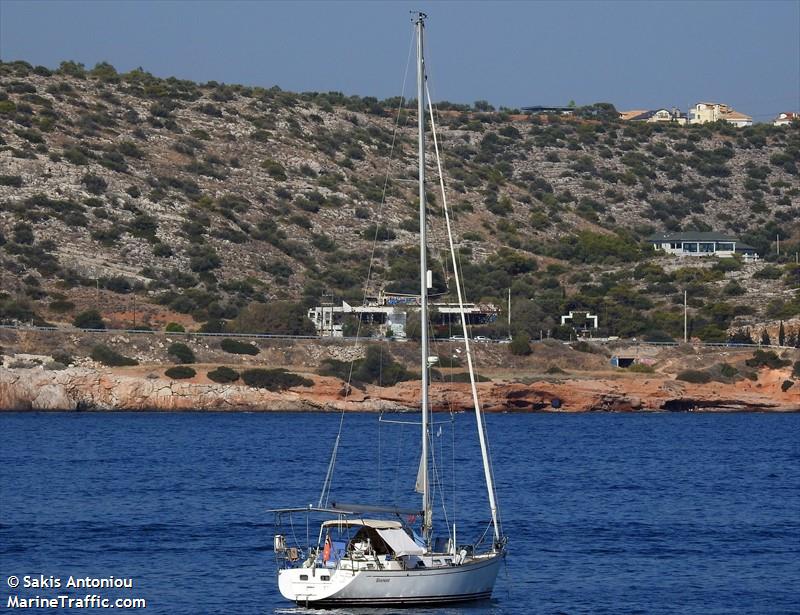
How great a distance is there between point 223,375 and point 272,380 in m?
2.52

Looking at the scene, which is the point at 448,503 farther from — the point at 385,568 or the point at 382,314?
the point at 382,314

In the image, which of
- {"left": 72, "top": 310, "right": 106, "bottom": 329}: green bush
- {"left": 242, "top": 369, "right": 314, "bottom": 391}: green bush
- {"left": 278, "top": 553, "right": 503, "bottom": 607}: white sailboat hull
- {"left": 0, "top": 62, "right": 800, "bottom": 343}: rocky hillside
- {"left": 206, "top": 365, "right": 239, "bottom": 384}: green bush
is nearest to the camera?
{"left": 278, "top": 553, "right": 503, "bottom": 607}: white sailboat hull

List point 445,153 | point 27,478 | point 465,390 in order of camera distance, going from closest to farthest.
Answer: point 27,478
point 465,390
point 445,153

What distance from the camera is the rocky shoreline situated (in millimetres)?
73250

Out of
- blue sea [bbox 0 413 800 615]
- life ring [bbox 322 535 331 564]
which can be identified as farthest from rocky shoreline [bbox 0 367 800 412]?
life ring [bbox 322 535 331 564]

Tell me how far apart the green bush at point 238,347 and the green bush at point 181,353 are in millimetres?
2211

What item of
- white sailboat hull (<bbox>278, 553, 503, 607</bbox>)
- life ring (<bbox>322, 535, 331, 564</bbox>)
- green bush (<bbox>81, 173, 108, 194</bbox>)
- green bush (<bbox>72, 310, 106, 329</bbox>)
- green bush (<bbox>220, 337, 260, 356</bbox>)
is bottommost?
white sailboat hull (<bbox>278, 553, 503, 607</bbox>)

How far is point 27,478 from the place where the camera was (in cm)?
4484

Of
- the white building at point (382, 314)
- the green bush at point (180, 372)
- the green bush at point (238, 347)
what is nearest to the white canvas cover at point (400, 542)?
the green bush at point (180, 372)

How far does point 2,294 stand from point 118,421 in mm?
20501

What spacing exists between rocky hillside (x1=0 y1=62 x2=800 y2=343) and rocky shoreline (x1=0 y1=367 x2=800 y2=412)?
896 cm

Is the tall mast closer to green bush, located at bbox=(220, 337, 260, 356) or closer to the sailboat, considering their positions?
the sailboat

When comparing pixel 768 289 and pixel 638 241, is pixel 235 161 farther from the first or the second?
pixel 768 289

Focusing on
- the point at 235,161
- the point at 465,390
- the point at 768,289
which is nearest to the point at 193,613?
the point at 465,390
